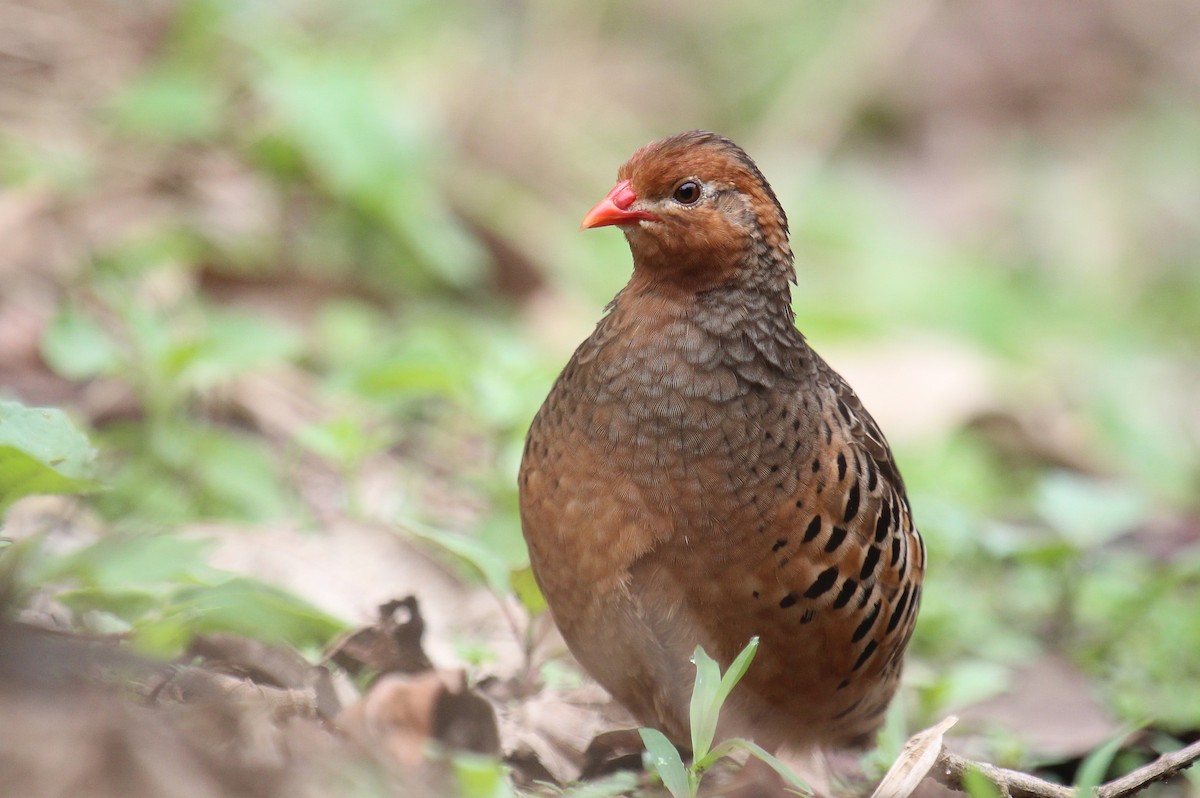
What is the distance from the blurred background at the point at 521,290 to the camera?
384 cm

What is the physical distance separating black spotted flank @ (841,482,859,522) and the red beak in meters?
0.74

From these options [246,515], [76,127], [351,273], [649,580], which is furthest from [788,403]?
[76,127]

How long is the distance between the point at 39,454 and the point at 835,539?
159cm

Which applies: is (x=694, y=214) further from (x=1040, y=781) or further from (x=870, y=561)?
(x=1040, y=781)

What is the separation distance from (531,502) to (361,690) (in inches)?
21.6

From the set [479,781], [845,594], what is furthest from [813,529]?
[479,781]

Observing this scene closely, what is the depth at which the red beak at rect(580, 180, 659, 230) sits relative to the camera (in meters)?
3.08

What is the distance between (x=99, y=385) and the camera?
4508 mm

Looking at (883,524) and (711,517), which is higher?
(883,524)

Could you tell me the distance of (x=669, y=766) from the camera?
8.52ft

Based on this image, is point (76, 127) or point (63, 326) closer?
point (63, 326)

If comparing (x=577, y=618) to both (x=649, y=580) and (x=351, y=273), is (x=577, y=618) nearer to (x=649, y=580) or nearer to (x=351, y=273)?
(x=649, y=580)

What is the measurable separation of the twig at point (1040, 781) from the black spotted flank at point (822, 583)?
1.32ft

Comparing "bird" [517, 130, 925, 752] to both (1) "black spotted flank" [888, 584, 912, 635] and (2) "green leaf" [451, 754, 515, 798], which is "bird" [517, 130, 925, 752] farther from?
(2) "green leaf" [451, 754, 515, 798]
